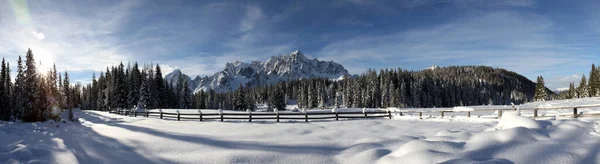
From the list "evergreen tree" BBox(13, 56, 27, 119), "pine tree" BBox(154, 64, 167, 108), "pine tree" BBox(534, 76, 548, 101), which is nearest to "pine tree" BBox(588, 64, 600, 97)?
"pine tree" BBox(534, 76, 548, 101)

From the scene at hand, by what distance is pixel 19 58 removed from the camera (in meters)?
57.5

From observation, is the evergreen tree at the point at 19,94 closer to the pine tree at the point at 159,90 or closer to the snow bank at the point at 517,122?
the pine tree at the point at 159,90

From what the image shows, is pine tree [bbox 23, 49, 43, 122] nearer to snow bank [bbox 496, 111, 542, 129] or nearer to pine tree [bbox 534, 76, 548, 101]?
snow bank [bbox 496, 111, 542, 129]

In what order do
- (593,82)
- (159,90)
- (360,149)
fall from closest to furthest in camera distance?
(360,149) → (159,90) → (593,82)

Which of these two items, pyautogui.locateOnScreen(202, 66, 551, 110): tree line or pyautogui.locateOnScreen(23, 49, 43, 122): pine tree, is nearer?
pyautogui.locateOnScreen(23, 49, 43, 122): pine tree

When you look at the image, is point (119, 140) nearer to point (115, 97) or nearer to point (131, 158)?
point (131, 158)

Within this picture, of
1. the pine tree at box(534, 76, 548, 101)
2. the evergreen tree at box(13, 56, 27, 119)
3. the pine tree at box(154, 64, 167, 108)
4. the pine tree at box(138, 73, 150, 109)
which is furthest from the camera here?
the pine tree at box(534, 76, 548, 101)

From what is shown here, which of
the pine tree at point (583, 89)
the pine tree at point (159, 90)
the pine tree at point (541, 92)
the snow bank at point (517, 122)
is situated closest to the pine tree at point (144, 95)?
the pine tree at point (159, 90)

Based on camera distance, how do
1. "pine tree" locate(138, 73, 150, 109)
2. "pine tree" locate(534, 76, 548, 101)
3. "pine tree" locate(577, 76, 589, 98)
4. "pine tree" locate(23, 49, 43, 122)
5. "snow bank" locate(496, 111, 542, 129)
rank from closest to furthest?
1. "snow bank" locate(496, 111, 542, 129)
2. "pine tree" locate(23, 49, 43, 122)
3. "pine tree" locate(138, 73, 150, 109)
4. "pine tree" locate(577, 76, 589, 98)
5. "pine tree" locate(534, 76, 548, 101)

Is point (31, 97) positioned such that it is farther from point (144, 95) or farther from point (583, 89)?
point (583, 89)

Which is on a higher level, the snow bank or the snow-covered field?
the snow bank

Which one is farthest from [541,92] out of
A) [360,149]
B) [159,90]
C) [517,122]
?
[159,90]

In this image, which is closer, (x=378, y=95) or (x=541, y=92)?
(x=541, y=92)

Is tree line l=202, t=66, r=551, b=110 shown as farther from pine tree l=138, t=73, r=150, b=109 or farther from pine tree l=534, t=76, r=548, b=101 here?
pine tree l=534, t=76, r=548, b=101
